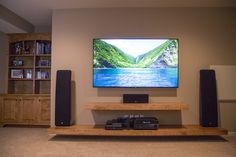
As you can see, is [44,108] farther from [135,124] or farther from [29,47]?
[135,124]

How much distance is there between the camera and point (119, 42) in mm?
4598

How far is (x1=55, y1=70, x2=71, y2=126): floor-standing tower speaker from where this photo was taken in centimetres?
443

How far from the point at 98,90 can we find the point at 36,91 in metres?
1.95

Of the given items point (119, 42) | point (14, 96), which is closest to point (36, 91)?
point (14, 96)

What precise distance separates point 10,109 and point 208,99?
4285 millimetres

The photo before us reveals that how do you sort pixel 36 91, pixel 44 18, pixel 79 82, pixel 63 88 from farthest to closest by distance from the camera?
pixel 36 91 → pixel 44 18 → pixel 79 82 → pixel 63 88

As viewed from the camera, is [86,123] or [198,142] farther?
[86,123]

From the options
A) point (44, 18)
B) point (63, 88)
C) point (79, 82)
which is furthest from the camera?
point (44, 18)

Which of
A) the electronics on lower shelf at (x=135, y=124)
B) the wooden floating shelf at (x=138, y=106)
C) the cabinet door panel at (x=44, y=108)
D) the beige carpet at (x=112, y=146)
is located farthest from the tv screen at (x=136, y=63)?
the cabinet door panel at (x=44, y=108)

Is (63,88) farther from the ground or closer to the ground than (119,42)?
closer to the ground

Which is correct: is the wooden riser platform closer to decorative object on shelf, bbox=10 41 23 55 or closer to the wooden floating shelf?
the wooden floating shelf

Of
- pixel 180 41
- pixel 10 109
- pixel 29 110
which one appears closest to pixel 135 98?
pixel 180 41

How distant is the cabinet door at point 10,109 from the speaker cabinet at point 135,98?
2638mm

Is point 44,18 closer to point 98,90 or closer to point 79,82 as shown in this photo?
point 79,82
